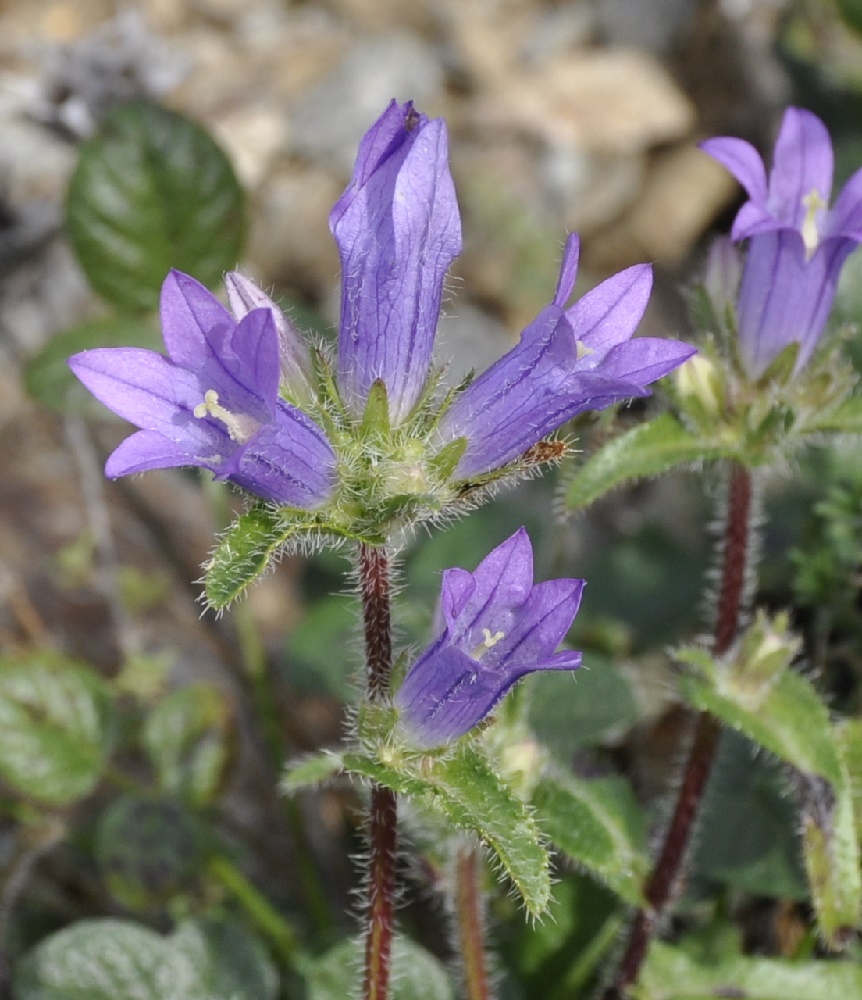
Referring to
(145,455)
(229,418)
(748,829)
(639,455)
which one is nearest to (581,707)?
(748,829)

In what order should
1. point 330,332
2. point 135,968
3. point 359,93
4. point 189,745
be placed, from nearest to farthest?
point 135,968
point 189,745
point 330,332
point 359,93

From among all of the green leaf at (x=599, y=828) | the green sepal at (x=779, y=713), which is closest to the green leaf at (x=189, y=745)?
the green leaf at (x=599, y=828)

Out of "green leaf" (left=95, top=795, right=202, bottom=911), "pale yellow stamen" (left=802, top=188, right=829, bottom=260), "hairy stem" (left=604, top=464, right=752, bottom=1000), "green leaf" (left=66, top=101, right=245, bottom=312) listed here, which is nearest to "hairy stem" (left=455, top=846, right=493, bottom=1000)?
"hairy stem" (left=604, top=464, right=752, bottom=1000)

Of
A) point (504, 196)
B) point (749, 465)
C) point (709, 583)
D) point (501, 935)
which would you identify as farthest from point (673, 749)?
point (504, 196)

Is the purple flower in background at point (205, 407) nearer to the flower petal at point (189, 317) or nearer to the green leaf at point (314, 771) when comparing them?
the flower petal at point (189, 317)

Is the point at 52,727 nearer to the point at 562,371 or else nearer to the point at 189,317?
the point at 189,317
